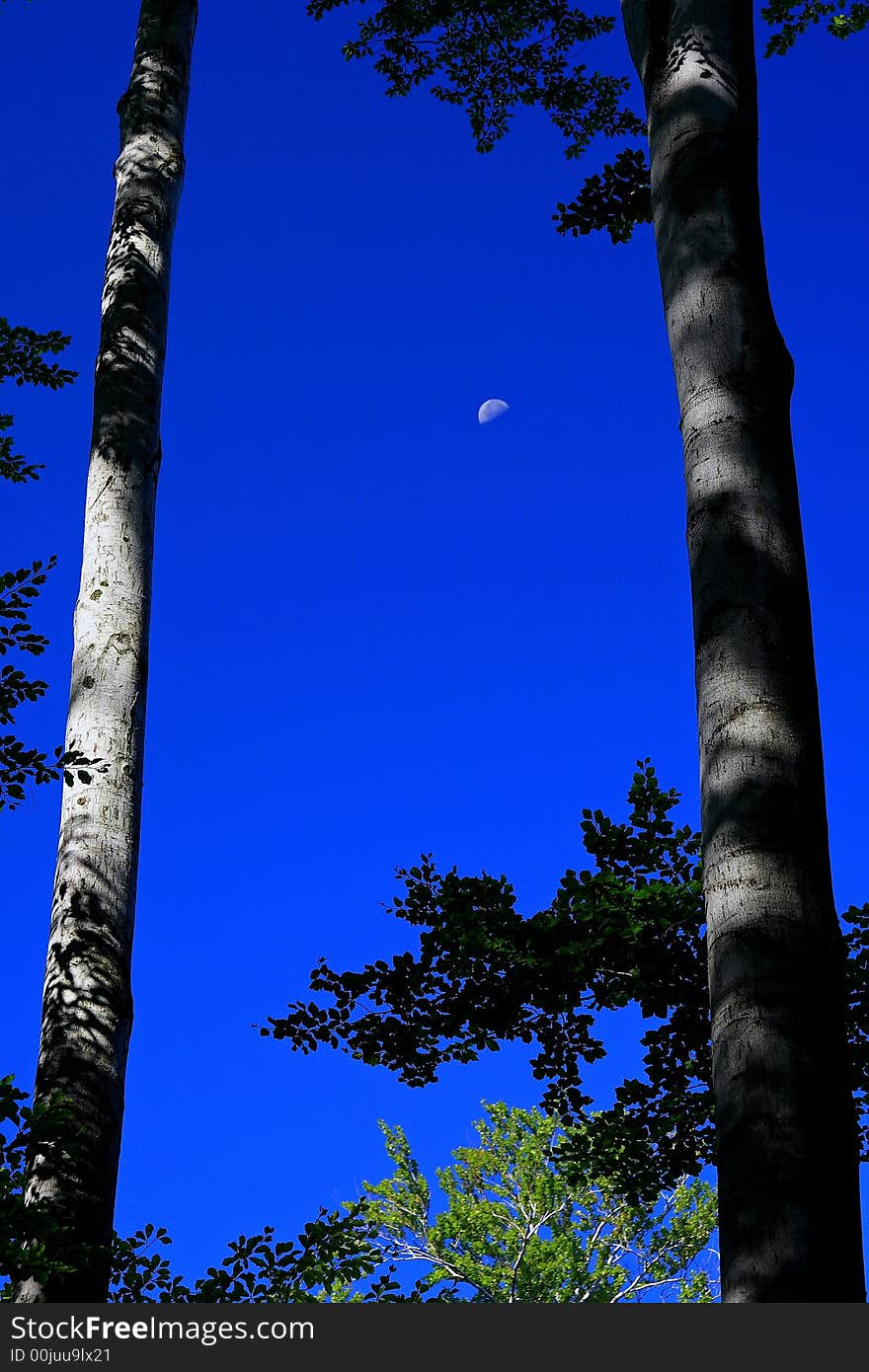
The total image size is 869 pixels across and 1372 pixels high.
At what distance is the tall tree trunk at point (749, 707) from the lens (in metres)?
3.00

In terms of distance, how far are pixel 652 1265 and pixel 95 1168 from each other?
22.4m

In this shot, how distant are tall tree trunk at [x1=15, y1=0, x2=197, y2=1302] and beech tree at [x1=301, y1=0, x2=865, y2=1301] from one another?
320 centimetres

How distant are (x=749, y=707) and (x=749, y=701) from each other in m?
0.02

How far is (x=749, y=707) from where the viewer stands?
12.0 ft

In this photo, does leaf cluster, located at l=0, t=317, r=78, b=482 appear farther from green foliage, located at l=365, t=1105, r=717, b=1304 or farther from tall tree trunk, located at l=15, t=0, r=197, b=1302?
green foliage, located at l=365, t=1105, r=717, b=1304

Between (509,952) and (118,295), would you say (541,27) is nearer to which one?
(118,295)

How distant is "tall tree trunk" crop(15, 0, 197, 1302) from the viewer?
559 cm

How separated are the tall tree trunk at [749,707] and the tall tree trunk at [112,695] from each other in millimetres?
3201

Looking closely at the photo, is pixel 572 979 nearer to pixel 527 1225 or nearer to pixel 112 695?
pixel 112 695

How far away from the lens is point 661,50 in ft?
17.0

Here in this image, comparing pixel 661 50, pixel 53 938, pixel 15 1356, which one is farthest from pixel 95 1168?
pixel 661 50

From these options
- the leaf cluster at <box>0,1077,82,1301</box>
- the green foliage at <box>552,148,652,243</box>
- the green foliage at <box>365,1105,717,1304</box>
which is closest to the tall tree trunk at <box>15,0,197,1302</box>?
the leaf cluster at <box>0,1077,82,1301</box>

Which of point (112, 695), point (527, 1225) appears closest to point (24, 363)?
point (112, 695)

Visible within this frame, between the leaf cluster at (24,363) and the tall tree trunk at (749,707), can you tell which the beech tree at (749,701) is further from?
the leaf cluster at (24,363)
